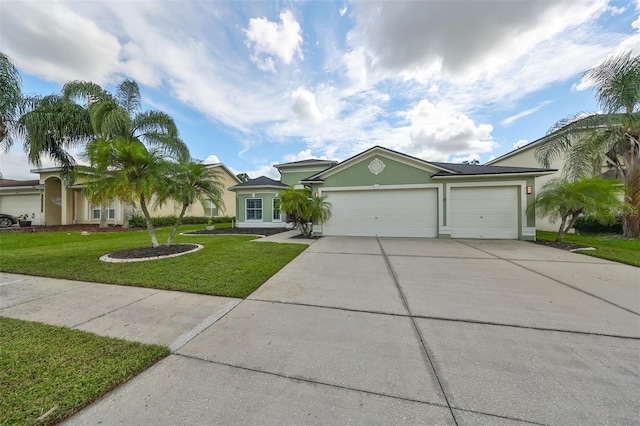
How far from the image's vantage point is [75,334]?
2.85m

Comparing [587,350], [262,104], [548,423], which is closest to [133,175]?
[262,104]

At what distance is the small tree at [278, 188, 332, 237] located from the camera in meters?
11.2

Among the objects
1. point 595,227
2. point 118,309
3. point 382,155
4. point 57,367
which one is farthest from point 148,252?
point 595,227

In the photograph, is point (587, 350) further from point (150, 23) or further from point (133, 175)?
point (150, 23)

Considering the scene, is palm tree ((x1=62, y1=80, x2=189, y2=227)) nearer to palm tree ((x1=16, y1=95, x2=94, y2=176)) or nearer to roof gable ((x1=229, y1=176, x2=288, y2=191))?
palm tree ((x1=16, y1=95, x2=94, y2=176))

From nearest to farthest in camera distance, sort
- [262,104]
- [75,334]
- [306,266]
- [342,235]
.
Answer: [75,334]
[306,266]
[342,235]
[262,104]

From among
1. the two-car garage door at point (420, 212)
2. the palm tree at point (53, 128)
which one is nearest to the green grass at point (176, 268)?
the two-car garage door at point (420, 212)

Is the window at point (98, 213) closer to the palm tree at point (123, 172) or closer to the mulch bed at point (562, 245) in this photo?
the palm tree at point (123, 172)

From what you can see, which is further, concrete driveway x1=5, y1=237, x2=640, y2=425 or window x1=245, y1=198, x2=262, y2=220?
window x1=245, y1=198, x2=262, y2=220

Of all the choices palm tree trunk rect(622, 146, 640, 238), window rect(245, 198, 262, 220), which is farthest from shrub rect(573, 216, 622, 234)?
window rect(245, 198, 262, 220)

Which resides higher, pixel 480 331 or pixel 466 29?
pixel 466 29

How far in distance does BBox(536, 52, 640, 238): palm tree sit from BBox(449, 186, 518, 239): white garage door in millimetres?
3004

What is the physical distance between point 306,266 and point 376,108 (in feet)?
37.0

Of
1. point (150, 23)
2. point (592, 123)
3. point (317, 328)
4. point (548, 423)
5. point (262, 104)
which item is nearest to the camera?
point (548, 423)
